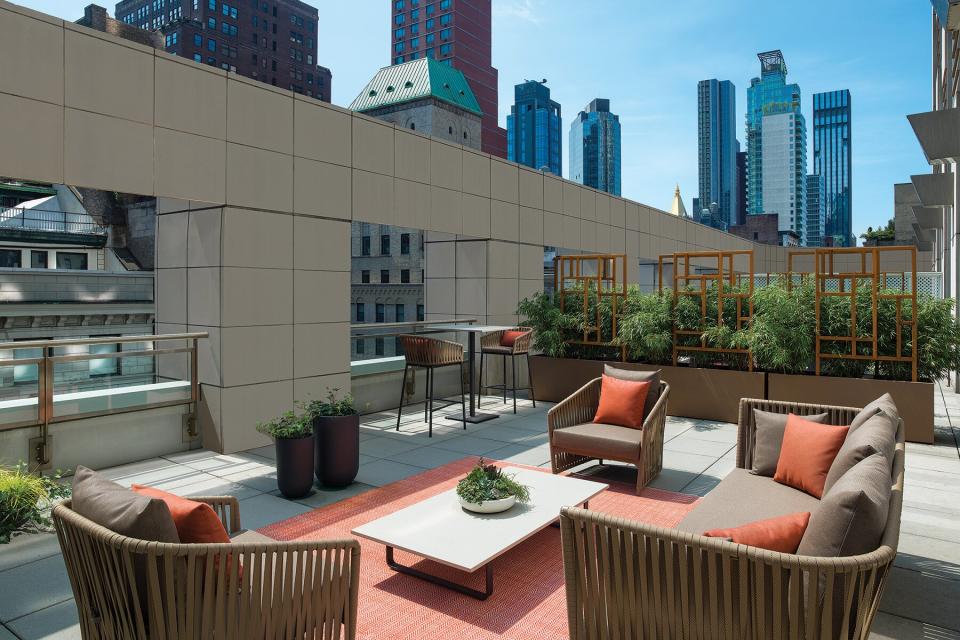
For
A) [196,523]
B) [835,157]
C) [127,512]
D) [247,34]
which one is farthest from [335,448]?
[835,157]

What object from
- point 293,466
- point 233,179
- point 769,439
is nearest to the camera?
point 769,439

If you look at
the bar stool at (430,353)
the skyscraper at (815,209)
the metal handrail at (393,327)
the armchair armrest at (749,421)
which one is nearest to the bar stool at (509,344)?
the metal handrail at (393,327)

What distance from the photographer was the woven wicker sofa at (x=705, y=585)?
6.52 ft

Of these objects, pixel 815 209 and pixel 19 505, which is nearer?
pixel 19 505

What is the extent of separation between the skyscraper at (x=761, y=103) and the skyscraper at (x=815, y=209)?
15864 millimetres

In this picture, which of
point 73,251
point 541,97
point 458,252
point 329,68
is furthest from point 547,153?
point 458,252

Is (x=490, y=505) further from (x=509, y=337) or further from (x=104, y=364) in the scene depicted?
(x=509, y=337)

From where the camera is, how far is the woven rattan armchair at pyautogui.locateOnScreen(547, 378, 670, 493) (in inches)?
196

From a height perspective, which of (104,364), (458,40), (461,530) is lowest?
(461,530)

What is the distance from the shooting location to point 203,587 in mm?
2188

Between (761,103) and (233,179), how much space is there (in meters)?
203

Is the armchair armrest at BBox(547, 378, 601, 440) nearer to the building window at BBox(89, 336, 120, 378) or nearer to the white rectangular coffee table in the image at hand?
the white rectangular coffee table

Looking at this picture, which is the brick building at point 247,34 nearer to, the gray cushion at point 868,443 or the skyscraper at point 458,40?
the skyscraper at point 458,40

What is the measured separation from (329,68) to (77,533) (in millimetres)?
90229
